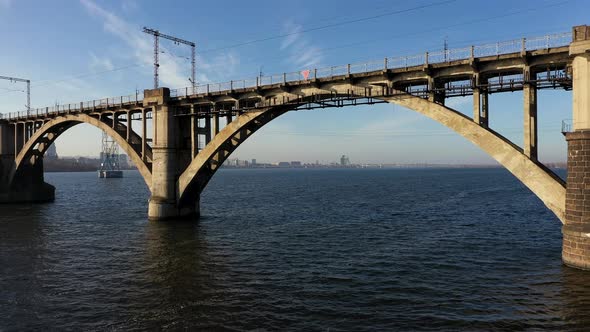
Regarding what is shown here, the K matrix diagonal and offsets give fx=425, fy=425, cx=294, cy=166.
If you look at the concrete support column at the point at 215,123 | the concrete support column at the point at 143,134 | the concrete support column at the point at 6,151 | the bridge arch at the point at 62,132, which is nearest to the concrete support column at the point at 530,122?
the concrete support column at the point at 215,123

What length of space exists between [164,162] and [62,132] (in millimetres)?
30443

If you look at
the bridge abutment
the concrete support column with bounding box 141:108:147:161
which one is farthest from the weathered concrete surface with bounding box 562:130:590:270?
the bridge abutment

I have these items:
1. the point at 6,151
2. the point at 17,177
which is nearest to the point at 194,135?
the point at 17,177

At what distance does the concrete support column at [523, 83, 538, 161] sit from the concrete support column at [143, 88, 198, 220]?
32.0 metres

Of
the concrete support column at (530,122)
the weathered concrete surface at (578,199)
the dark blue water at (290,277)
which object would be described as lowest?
the dark blue water at (290,277)

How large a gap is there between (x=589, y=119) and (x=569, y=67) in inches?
156

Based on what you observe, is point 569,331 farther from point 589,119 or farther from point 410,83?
point 410,83

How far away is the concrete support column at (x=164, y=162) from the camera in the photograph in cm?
4284

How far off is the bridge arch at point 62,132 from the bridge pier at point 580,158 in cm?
3653

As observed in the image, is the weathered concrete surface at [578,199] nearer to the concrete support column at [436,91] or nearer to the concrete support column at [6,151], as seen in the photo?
the concrete support column at [436,91]

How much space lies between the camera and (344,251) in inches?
1145

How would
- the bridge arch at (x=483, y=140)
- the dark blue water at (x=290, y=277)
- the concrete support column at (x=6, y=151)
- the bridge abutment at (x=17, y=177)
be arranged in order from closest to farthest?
the dark blue water at (x=290, y=277) < the bridge arch at (x=483, y=140) < the bridge abutment at (x=17, y=177) < the concrete support column at (x=6, y=151)

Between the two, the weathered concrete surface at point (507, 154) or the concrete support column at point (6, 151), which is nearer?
the weathered concrete surface at point (507, 154)

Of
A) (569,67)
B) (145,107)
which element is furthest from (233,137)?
(569,67)
